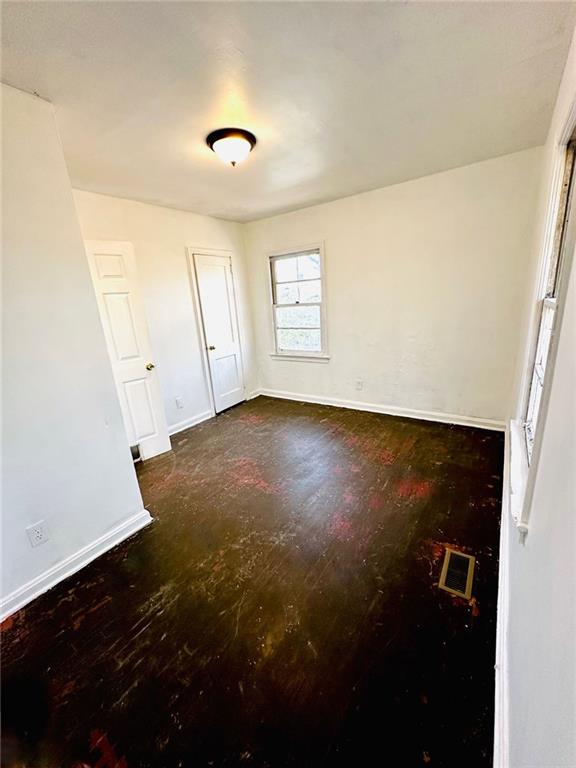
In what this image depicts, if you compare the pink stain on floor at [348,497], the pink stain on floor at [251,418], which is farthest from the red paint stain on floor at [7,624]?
the pink stain on floor at [251,418]

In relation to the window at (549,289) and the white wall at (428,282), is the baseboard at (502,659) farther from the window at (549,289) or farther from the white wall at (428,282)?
the white wall at (428,282)

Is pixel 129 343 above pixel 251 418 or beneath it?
above

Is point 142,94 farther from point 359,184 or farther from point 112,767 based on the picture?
point 112,767

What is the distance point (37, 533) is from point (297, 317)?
3468mm

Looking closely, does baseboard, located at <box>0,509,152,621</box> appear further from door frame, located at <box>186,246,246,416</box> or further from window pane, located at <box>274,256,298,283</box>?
window pane, located at <box>274,256,298,283</box>

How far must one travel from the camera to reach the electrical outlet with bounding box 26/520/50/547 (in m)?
1.64

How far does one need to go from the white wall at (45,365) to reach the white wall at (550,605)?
84.6 inches

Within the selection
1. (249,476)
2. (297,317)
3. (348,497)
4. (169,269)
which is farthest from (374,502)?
(169,269)

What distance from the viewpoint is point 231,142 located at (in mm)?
1965

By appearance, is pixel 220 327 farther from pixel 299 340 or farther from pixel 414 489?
pixel 414 489

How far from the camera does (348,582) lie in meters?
1.62

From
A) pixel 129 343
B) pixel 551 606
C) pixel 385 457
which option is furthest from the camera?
pixel 129 343

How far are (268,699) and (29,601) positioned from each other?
1407 millimetres

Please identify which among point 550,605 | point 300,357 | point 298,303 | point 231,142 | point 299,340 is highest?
point 231,142
